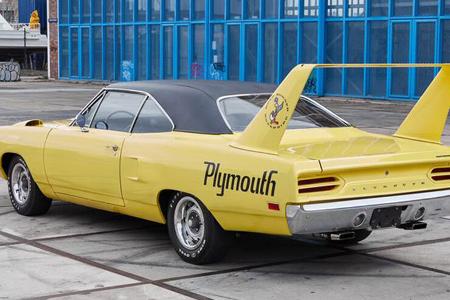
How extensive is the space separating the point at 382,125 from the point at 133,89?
41.9ft

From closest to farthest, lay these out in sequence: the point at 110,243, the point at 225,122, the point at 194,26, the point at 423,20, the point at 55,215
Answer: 1. the point at 225,122
2. the point at 110,243
3. the point at 55,215
4. the point at 423,20
5. the point at 194,26

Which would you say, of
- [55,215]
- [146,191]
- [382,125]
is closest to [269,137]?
[146,191]

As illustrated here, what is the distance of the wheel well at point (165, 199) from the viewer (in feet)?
23.0

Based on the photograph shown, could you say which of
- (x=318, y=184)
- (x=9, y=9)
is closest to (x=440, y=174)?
(x=318, y=184)

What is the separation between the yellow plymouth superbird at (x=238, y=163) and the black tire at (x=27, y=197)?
0.16 meters

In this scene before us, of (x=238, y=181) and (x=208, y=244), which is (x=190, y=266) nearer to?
(x=208, y=244)

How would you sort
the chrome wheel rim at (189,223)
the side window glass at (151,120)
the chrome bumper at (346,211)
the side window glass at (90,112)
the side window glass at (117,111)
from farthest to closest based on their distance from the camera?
the side window glass at (90,112)
the side window glass at (117,111)
the side window glass at (151,120)
the chrome wheel rim at (189,223)
the chrome bumper at (346,211)

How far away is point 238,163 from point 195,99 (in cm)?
108


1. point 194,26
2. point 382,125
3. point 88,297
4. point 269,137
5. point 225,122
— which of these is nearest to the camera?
point 88,297

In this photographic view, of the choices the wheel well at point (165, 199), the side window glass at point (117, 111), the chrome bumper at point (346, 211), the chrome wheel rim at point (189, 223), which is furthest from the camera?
the side window glass at point (117, 111)

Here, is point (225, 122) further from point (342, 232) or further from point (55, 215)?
point (55, 215)

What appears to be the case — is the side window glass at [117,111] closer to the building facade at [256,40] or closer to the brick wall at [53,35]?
the building facade at [256,40]

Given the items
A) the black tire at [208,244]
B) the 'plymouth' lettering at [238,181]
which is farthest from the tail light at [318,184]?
the black tire at [208,244]

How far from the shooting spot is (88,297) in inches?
232
